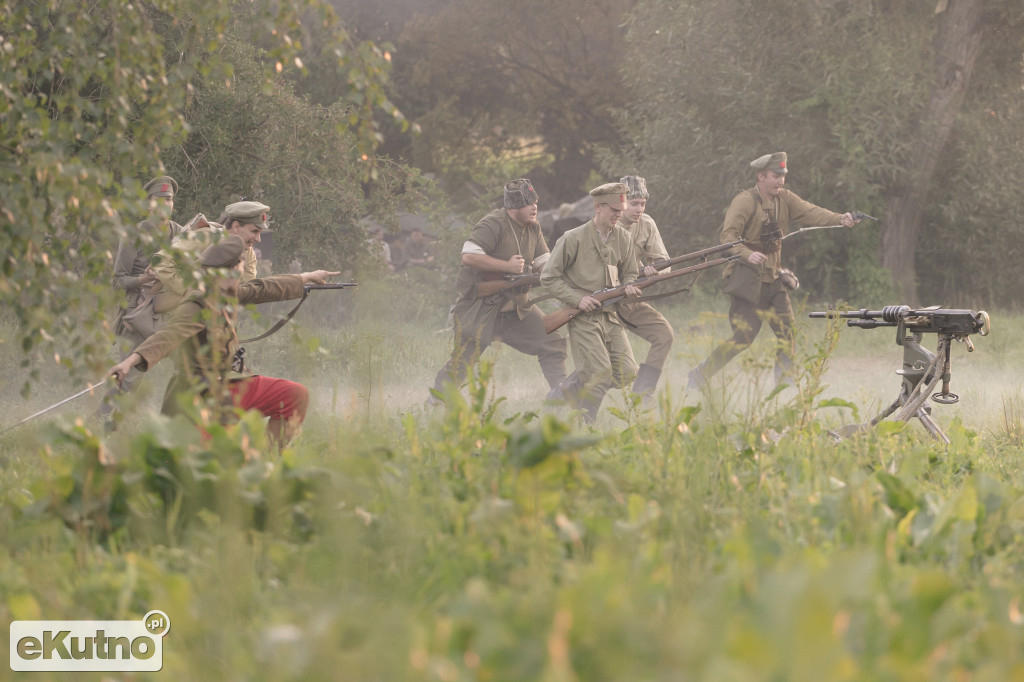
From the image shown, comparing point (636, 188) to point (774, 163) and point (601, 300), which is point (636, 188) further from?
point (601, 300)

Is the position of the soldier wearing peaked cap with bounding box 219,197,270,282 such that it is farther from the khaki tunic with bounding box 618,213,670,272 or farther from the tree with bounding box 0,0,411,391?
the khaki tunic with bounding box 618,213,670,272

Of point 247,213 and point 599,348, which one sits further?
point 599,348

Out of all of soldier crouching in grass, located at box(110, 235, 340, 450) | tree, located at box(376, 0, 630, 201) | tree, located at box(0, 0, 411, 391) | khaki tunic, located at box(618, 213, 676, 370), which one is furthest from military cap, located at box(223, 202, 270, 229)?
tree, located at box(376, 0, 630, 201)

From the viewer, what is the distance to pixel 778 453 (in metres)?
4.89

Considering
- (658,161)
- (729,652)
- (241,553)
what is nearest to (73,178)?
(241,553)

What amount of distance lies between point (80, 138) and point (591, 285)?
A: 16.7 ft

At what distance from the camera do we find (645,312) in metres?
9.55

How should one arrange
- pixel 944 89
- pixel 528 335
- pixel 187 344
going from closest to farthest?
pixel 187 344 → pixel 528 335 → pixel 944 89

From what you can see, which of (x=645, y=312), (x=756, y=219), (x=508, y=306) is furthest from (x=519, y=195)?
(x=756, y=219)

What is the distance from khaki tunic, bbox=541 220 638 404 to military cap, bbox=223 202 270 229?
2.69 m

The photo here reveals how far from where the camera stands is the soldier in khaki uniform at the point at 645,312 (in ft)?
30.9

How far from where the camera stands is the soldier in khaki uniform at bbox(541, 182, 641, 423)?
8.60m

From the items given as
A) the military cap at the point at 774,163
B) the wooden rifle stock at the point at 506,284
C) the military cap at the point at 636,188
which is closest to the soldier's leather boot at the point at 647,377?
the wooden rifle stock at the point at 506,284

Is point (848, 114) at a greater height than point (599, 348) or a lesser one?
greater
